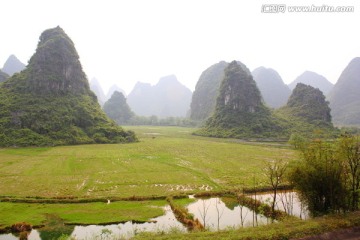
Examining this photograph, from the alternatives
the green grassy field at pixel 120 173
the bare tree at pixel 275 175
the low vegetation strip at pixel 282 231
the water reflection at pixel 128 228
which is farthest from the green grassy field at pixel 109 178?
the low vegetation strip at pixel 282 231

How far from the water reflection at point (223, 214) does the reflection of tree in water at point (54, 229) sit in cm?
998

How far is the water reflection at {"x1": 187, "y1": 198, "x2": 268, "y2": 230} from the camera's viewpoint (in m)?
21.8

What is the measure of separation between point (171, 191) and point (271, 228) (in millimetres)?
14347

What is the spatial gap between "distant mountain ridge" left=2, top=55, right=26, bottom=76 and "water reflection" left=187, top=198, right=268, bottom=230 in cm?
19671

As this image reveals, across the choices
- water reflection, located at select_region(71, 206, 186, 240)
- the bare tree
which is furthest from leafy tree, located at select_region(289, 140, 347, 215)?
water reflection, located at select_region(71, 206, 186, 240)

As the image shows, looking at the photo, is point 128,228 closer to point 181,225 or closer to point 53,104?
point 181,225

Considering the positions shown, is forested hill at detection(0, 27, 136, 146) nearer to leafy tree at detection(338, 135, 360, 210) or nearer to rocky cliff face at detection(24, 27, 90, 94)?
rocky cliff face at detection(24, 27, 90, 94)

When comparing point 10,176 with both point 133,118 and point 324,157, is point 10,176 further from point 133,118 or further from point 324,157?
point 133,118

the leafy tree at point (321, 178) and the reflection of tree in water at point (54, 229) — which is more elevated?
the leafy tree at point (321, 178)

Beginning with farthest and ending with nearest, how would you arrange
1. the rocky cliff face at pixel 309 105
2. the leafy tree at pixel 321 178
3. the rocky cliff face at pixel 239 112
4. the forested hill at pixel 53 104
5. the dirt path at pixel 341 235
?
1. the rocky cliff face at pixel 309 105
2. the rocky cliff face at pixel 239 112
3. the forested hill at pixel 53 104
4. the leafy tree at pixel 321 178
5. the dirt path at pixel 341 235

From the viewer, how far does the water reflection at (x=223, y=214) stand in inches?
858

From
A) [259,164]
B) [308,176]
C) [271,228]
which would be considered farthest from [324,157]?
[259,164]

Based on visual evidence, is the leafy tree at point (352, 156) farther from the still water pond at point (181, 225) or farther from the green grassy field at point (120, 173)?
the green grassy field at point (120, 173)

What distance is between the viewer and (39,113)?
7312cm
